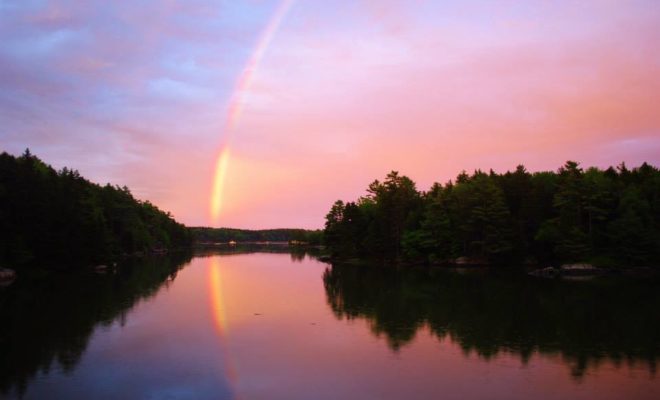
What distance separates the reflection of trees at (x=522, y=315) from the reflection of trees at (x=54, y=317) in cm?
1376

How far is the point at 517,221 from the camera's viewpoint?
81.0 metres

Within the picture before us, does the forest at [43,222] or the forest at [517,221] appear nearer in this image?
the forest at [43,222]

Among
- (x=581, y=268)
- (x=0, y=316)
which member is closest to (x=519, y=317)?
(x=0, y=316)

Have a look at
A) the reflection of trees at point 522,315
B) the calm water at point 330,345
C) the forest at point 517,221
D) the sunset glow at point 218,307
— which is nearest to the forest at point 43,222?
the calm water at point 330,345

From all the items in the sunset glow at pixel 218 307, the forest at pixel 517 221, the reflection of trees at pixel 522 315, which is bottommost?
the reflection of trees at pixel 522 315

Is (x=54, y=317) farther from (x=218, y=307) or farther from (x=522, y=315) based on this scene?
(x=522, y=315)

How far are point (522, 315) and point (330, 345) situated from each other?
14.3 metres

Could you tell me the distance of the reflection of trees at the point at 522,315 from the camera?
22.8 m

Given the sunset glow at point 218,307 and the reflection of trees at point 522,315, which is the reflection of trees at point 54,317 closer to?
the sunset glow at point 218,307

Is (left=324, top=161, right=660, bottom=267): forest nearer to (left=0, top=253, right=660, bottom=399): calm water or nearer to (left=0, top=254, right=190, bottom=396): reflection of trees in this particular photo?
(left=0, top=253, right=660, bottom=399): calm water

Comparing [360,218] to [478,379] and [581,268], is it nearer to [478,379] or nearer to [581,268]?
[581,268]

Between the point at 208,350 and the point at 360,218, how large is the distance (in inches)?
3210

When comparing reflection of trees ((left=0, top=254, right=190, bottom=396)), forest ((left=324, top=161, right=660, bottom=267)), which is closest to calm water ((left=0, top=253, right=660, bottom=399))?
reflection of trees ((left=0, top=254, right=190, bottom=396))

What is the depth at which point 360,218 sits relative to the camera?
103438 mm
